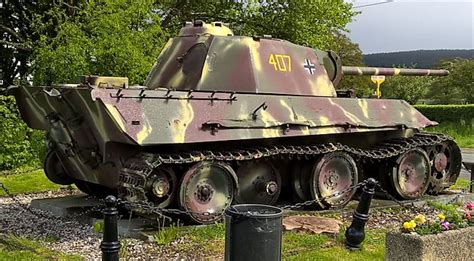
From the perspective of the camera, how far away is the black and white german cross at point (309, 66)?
10.4 m

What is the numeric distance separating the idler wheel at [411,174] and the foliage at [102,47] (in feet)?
25.8

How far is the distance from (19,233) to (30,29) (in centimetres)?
1480

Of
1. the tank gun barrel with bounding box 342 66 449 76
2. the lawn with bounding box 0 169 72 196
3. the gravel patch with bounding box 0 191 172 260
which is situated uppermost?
the tank gun barrel with bounding box 342 66 449 76

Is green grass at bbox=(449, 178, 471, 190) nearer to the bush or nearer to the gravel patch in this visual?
the gravel patch

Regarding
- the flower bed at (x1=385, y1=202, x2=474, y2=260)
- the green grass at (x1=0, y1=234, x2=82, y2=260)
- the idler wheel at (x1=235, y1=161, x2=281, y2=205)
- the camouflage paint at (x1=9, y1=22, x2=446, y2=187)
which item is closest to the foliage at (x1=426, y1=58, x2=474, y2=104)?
the camouflage paint at (x1=9, y1=22, x2=446, y2=187)

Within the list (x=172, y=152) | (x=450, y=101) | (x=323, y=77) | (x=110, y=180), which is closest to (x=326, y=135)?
(x=323, y=77)

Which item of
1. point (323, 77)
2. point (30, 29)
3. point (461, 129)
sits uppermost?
point (30, 29)

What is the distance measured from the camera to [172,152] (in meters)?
8.34

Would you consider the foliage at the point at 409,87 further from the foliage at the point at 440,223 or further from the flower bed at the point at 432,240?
the flower bed at the point at 432,240

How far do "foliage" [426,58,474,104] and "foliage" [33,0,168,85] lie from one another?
32.6m

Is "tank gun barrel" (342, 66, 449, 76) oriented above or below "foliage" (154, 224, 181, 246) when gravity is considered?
above

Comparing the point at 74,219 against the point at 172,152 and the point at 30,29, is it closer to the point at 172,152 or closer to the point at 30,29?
the point at 172,152

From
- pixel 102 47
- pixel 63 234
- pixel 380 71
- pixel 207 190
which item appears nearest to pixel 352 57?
pixel 102 47

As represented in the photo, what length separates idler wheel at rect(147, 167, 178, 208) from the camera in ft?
25.9
